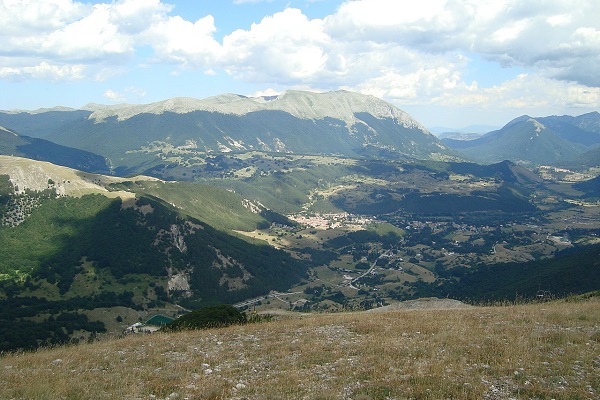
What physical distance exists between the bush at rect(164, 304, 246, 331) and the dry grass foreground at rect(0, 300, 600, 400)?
28.0 ft

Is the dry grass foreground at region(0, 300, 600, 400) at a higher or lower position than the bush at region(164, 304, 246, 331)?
higher

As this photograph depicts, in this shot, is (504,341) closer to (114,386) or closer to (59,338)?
(114,386)

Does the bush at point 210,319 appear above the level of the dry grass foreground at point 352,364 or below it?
below

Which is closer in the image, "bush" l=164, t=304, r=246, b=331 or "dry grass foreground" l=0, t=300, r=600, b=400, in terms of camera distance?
"dry grass foreground" l=0, t=300, r=600, b=400

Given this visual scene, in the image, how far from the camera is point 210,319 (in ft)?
133

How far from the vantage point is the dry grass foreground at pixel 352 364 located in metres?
16.3

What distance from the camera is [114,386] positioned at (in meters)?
18.6

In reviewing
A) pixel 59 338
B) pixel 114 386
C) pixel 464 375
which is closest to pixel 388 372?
pixel 464 375

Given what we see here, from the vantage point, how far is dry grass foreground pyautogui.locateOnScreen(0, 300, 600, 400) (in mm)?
16266

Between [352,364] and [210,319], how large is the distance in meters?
23.7

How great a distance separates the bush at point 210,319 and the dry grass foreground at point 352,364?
8541 millimetres

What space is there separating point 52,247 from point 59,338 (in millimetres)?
105767

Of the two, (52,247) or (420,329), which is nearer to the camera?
(420,329)

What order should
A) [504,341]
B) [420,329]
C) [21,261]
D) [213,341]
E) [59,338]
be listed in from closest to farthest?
[504,341]
[420,329]
[213,341]
[59,338]
[21,261]
